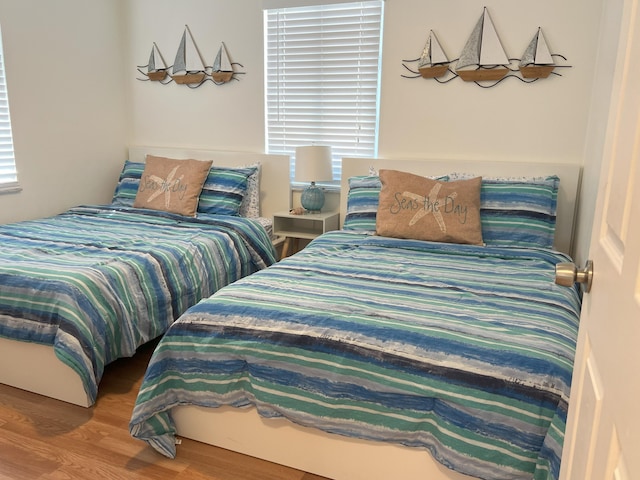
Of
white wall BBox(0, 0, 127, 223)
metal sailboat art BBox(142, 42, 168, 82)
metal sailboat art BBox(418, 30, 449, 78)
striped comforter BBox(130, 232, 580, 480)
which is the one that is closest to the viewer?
striped comforter BBox(130, 232, 580, 480)

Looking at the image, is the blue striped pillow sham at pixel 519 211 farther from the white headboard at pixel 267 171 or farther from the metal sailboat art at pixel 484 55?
the white headboard at pixel 267 171

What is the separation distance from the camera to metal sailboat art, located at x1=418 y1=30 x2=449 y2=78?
307 centimetres

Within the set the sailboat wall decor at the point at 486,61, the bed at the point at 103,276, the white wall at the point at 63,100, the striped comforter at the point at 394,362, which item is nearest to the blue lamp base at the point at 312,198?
the bed at the point at 103,276

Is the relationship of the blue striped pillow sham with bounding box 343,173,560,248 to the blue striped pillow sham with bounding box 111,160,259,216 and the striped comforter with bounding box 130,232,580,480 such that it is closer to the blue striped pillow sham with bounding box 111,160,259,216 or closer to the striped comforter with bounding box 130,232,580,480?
the striped comforter with bounding box 130,232,580,480

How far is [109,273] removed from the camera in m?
2.29

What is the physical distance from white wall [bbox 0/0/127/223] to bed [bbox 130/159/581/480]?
7.04ft

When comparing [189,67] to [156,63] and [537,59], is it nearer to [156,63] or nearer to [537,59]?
[156,63]

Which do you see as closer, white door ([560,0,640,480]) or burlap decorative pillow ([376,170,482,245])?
white door ([560,0,640,480])

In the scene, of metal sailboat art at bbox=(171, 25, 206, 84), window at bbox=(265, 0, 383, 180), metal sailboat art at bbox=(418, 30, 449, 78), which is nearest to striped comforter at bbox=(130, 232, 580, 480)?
metal sailboat art at bbox=(418, 30, 449, 78)

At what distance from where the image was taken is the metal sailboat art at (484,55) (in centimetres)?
294

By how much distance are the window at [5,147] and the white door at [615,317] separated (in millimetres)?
3409

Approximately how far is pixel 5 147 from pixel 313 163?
1953mm

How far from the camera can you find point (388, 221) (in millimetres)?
2781

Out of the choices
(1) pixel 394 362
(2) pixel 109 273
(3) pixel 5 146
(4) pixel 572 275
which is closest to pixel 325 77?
(2) pixel 109 273
